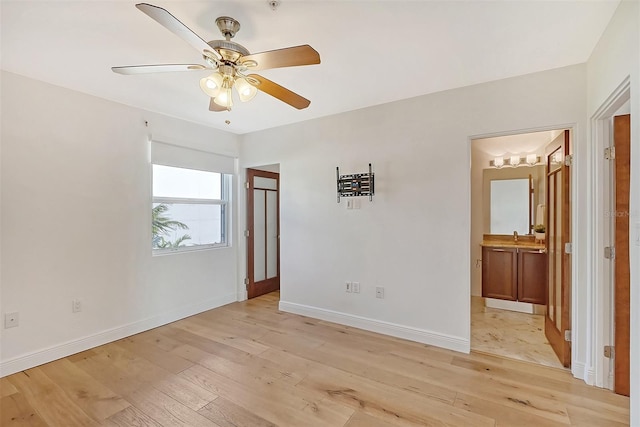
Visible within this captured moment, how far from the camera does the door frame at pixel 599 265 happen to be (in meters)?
2.19

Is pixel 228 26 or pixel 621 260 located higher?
pixel 228 26

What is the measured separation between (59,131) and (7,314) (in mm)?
1644

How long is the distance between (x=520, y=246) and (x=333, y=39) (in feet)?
12.0

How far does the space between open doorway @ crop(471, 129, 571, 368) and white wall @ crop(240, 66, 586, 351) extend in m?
0.42

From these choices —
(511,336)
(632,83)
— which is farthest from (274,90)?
(511,336)

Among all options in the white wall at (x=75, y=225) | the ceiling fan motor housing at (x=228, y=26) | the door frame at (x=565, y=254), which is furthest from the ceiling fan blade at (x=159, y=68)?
the door frame at (x=565, y=254)

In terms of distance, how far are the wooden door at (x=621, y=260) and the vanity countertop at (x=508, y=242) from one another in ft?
6.16

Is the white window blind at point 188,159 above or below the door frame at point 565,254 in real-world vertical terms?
above

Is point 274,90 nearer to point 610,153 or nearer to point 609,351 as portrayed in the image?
point 610,153

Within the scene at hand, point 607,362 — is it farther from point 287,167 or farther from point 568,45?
point 287,167

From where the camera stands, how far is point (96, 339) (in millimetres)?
2971

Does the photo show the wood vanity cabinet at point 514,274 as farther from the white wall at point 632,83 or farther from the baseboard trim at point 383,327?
the white wall at point 632,83

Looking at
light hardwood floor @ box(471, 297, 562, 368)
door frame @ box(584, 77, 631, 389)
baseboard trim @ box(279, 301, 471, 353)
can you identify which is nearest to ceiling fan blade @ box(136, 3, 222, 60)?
door frame @ box(584, 77, 631, 389)

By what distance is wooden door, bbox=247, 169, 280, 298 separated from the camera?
4652 millimetres
